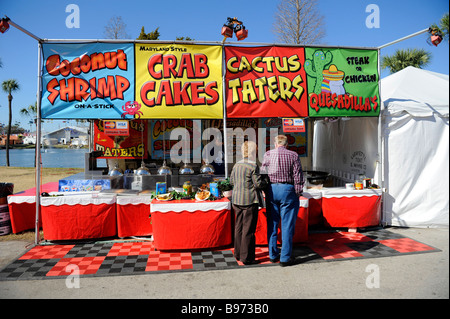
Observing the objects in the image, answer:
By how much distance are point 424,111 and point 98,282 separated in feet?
23.4

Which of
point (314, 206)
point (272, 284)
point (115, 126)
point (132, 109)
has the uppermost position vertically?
point (132, 109)

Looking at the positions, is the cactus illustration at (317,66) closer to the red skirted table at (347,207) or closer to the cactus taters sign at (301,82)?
the cactus taters sign at (301,82)

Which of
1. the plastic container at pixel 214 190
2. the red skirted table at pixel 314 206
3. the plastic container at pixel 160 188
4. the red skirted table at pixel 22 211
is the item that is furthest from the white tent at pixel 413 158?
the red skirted table at pixel 22 211

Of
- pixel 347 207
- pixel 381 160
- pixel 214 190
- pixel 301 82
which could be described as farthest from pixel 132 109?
pixel 381 160

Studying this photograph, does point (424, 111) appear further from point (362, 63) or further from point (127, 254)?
point (127, 254)

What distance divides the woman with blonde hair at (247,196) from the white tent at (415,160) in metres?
3.86

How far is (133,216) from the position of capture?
6570 millimetres

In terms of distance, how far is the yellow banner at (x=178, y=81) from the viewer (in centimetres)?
663

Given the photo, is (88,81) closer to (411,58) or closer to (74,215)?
(74,215)

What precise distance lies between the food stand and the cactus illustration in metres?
0.02

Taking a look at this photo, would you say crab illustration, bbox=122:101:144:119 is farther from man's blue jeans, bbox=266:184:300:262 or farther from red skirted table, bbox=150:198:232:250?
man's blue jeans, bbox=266:184:300:262

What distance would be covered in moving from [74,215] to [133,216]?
1.08m

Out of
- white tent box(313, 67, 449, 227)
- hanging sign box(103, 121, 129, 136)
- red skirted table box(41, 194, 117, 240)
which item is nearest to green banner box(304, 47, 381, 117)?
white tent box(313, 67, 449, 227)

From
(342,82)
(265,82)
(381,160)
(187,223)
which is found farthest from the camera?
(381,160)
